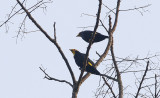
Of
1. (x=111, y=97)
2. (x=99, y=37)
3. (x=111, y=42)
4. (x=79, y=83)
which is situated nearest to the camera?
(x=79, y=83)

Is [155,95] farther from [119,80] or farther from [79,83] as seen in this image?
[79,83]

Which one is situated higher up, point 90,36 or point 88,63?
point 90,36

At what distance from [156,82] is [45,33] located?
172 cm

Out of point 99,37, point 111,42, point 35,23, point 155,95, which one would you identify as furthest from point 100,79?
point 99,37

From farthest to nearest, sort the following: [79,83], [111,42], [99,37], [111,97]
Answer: [99,37] → [111,42] → [111,97] → [79,83]

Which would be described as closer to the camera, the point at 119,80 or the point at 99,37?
the point at 119,80

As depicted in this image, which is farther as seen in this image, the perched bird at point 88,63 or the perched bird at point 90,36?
the perched bird at point 90,36

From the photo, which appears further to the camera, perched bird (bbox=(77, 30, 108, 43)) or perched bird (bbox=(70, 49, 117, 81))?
perched bird (bbox=(77, 30, 108, 43))

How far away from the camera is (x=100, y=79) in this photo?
543 centimetres

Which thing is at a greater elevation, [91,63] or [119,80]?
[91,63]

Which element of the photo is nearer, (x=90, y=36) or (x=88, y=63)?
(x=88, y=63)

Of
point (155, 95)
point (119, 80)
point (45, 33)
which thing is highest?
point (45, 33)

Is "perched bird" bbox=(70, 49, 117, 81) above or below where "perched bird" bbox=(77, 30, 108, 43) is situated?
below

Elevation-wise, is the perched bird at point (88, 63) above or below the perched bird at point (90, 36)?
below
